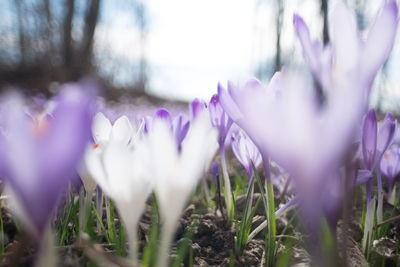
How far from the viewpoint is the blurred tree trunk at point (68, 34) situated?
39.7 ft

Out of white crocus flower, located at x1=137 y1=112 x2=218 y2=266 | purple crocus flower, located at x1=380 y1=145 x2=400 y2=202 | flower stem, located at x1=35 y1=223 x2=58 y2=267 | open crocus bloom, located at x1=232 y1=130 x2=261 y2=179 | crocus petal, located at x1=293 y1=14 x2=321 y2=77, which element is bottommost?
purple crocus flower, located at x1=380 y1=145 x2=400 y2=202

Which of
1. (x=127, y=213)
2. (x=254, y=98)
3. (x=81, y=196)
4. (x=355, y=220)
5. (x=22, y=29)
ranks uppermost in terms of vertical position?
(x=22, y=29)

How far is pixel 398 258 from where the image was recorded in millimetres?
896

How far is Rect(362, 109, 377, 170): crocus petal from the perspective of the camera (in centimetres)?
78

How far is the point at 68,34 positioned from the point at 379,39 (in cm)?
1317

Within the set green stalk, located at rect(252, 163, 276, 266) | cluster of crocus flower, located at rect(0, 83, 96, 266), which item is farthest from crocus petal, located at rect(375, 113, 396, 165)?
cluster of crocus flower, located at rect(0, 83, 96, 266)

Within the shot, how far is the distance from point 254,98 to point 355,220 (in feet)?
3.43

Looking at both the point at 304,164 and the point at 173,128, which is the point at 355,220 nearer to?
the point at 173,128

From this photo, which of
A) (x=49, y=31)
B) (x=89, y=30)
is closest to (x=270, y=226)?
(x=49, y=31)

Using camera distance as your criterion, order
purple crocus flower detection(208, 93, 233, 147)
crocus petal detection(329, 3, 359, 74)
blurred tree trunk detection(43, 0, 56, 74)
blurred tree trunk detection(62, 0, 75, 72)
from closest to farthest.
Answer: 1. crocus petal detection(329, 3, 359, 74)
2. purple crocus flower detection(208, 93, 233, 147)
3. blurred tree trunk detection(43, 0, 56, 74)
4. blurred tree trunk detection(62, 0, 75, 72)

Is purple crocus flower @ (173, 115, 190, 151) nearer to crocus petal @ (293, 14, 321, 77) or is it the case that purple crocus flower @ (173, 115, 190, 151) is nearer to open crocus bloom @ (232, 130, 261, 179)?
open crocus bloom @ (232, 130, 261, 179)

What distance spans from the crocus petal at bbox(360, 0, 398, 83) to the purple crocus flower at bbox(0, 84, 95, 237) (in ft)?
1.27

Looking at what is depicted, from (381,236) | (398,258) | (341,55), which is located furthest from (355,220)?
(341,55)

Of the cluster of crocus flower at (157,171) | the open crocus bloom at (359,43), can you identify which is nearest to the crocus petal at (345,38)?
the open crocus bloom at (359,43)
